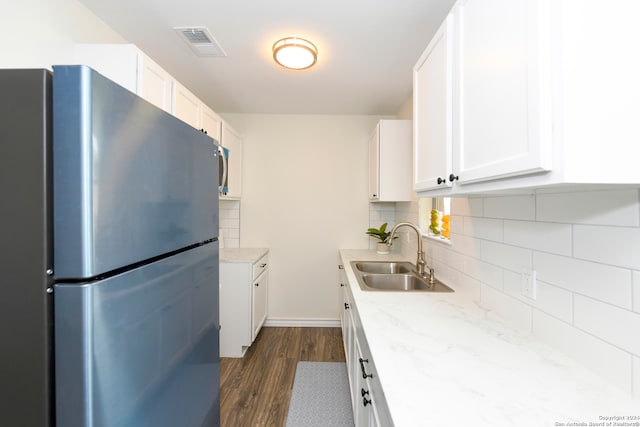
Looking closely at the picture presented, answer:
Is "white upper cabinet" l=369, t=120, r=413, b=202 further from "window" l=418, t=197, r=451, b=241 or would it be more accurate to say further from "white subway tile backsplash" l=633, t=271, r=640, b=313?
"white subway tile backsplash" l=633, t=271, r=640, b=313

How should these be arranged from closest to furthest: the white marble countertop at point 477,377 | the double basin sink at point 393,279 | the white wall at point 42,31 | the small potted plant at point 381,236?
the white marble countertop at point 477,377, the white wall at point 42,31, the double basin sink at point 393,279, the small potted plant at point 381,236

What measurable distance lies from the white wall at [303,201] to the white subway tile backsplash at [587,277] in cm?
228

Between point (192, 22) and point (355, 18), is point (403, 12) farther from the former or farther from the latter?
point (192, 22)

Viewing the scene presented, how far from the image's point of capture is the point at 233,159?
2959 millimetres

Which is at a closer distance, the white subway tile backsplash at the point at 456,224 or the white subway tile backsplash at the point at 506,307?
the white subway tile backsplash at the point at 506,307

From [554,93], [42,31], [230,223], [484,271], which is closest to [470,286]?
[484,271]

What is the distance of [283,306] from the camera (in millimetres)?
3273

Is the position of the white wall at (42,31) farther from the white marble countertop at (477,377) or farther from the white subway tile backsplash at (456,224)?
the white subway tile backsplash at (456,224)

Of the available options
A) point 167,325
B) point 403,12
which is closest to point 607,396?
point 167,325

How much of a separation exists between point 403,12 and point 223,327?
2.72 m


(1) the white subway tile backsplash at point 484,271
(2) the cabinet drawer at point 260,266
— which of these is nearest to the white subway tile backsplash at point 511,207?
(1) the white subway tile backsplash at point 484,271

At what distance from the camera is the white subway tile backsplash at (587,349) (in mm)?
740

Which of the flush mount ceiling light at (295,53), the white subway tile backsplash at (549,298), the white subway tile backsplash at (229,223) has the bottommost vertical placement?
the white subway tile backsplash at (549,298)

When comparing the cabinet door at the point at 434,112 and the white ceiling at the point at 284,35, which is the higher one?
the white ceiling at the point at 284,35
